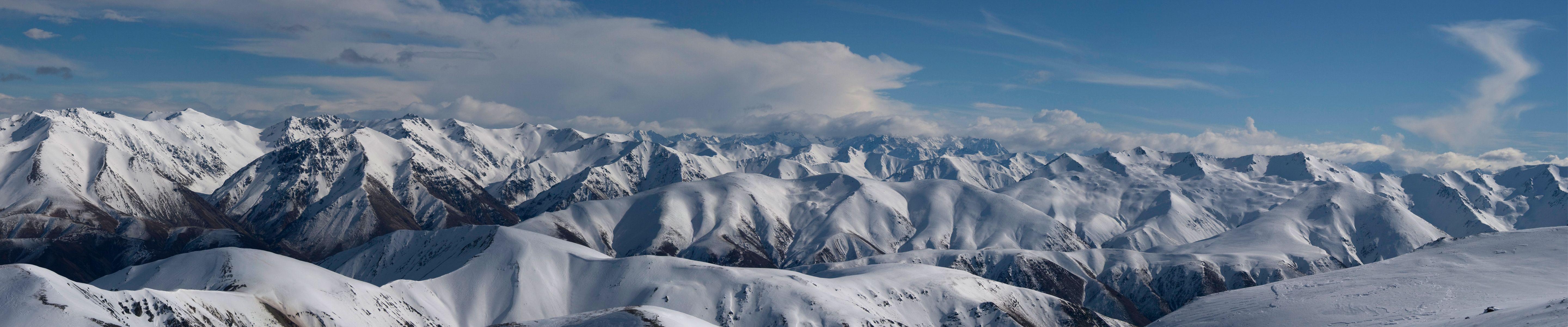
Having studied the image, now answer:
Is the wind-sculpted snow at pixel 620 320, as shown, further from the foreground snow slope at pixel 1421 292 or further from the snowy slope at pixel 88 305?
the foreground snow slope at pixel 1421 292

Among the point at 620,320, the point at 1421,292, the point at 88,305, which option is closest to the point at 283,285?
the point at 88,305

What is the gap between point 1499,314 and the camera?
290 feet

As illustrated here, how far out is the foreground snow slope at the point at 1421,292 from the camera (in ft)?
365

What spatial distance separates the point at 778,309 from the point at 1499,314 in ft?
435

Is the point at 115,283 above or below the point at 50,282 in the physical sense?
below

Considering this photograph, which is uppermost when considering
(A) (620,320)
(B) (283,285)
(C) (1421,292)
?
(C) (1421,292)

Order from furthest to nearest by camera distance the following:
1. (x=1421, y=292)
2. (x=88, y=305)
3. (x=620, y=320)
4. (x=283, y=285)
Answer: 1. (x=283, y=285)
2. (x=1421, y=292)
3. (x=620, y=320)
4. (x=88, y=305)

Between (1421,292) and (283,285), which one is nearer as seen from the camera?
(1421,292)

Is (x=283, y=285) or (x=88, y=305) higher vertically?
(x=88, y=305)

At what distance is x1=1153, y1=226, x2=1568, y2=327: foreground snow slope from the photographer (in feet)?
365

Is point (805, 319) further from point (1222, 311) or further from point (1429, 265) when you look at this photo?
point (1429, 265)

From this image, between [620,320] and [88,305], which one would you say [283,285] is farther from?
[620,320]

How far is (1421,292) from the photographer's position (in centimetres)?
12669

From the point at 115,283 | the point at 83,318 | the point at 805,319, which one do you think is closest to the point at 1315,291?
the point at 805,319
